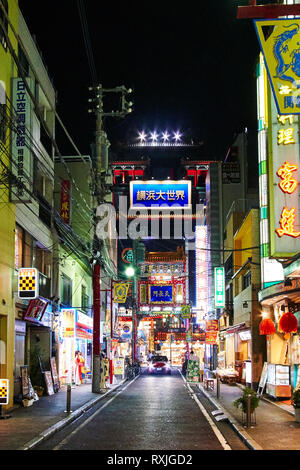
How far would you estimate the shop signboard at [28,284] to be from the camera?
2117 cm

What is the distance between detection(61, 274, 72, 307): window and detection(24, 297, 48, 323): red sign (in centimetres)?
814

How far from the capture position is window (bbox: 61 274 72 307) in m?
34.1

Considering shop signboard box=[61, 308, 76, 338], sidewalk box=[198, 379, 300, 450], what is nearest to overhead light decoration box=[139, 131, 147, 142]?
shop signboard box=[61, 308, 76, 338]

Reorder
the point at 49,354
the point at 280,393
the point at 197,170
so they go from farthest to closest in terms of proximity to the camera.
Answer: the point at 197,170, the point at 49,354, the point at 280,393

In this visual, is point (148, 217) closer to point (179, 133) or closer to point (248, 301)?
point (179, 133)

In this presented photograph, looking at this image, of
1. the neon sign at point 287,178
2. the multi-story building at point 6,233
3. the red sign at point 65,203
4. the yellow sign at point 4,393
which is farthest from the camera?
the red sign at point 65,203

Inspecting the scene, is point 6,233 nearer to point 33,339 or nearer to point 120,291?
point 33,339

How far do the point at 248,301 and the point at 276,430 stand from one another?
57.1 ft

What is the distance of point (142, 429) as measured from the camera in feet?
52.7

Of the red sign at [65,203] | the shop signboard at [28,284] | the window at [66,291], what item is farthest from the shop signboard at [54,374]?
the shop signboard at [28,284]

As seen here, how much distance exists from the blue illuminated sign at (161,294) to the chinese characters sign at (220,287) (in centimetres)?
1721

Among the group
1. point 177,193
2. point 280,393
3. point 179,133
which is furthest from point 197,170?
point 280,393

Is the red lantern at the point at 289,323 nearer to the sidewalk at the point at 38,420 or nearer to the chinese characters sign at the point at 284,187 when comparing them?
the chinese characters sign at the point at 284,187

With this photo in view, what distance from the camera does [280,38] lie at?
40.5 ft
